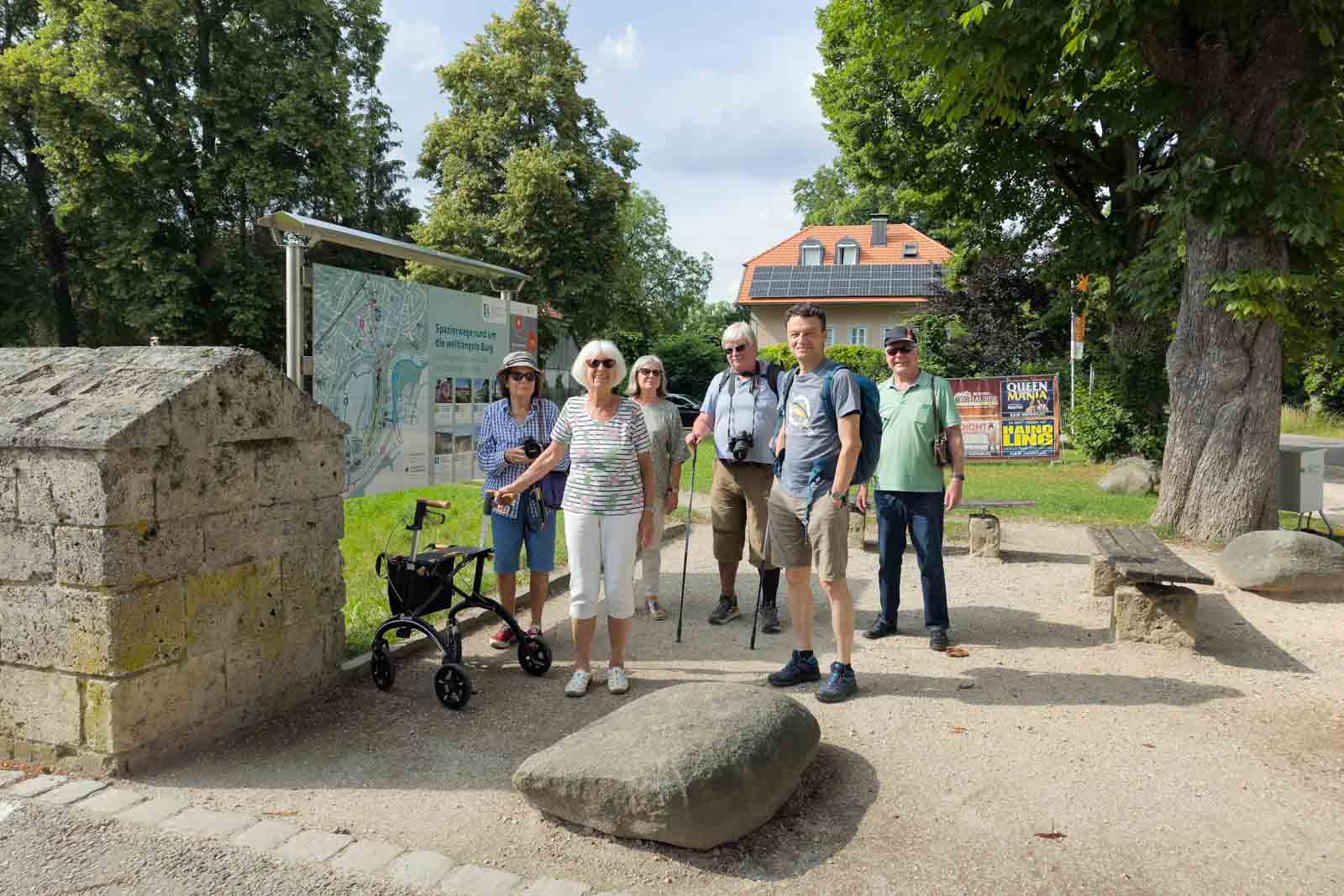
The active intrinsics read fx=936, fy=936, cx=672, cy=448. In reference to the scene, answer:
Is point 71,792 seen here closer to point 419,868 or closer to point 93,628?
point 93,628

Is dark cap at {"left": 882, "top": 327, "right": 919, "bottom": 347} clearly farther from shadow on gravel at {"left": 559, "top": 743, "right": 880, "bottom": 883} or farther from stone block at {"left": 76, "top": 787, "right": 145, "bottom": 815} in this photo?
stone block at {"left": 76, "top": 787, "right": 145, "bottom": 815}

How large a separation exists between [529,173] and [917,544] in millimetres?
24311

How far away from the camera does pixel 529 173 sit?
2772cm

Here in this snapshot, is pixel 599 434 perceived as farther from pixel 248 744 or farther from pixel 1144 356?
pixel 1144 356

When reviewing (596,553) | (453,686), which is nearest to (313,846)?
(453,686)

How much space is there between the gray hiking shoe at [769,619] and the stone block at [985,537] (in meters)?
3.35

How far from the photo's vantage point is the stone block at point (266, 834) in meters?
3.23

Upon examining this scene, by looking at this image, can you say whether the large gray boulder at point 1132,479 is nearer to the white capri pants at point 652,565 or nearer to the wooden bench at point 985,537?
the wooden bench at point 985,537

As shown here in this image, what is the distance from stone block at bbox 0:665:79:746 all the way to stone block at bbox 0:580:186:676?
0.06 meters

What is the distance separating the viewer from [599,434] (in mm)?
4715

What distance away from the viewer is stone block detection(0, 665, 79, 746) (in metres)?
3.79

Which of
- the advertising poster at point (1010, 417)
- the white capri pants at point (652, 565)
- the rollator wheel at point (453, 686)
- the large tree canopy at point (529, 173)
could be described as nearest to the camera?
the rollator wheel at point (453, 686)

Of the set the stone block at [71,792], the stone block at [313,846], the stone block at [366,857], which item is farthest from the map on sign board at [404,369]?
the stone block at [366,857]

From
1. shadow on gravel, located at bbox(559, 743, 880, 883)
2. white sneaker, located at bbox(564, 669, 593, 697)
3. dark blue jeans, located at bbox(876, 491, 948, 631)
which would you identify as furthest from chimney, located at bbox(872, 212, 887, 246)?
shadow on gravel, located at bbox(559, 743, 880, 883)
